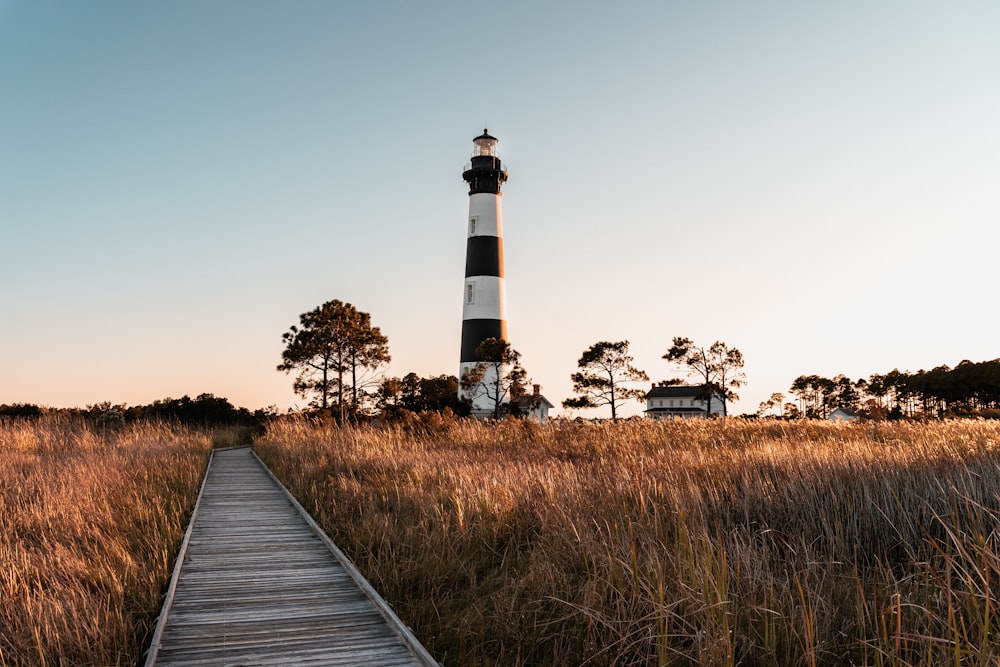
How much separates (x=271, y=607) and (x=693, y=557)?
3114 mm

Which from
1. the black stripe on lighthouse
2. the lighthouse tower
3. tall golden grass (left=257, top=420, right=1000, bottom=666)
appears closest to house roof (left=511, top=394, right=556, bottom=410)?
the lighthouse tower

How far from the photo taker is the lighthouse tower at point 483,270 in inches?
1481

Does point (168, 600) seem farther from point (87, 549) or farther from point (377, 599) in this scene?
point (87, 549)

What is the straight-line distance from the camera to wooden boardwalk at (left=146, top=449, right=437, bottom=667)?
4211 millimetres

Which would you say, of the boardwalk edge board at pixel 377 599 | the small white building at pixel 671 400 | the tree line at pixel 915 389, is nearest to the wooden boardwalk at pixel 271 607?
the boardwalk edge board at pixel 377 599

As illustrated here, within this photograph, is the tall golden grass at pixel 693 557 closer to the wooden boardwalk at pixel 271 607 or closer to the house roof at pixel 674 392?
the wooden boardwalk at pixel 271 607

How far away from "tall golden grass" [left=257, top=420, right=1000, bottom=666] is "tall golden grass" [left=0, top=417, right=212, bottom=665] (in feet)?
6.02

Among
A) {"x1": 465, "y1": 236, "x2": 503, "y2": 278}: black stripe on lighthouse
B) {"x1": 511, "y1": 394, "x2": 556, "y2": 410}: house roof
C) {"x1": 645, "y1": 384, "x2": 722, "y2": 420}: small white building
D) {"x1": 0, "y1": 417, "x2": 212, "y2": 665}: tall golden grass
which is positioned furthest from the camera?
{"x1": 645, "y1": 384, "x2": 722, "y2": 420}: small white building

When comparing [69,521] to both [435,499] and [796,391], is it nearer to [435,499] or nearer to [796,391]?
[435,499]

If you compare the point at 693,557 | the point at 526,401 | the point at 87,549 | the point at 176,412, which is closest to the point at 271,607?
the point at 87,549

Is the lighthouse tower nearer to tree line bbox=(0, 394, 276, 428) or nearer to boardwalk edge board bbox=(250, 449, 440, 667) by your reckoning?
tree line bbox=(0, 394, 276, 428)

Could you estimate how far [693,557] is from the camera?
13.6 feet

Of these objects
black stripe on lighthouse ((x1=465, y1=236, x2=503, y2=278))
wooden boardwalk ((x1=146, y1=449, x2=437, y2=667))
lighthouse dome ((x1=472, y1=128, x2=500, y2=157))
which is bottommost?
wooden boardwalk ((x1=146, y1=449, x2=437, y2=667))

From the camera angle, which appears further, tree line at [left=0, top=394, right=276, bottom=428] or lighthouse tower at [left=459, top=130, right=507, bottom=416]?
lighthouse tower at [left=459, top=130, right=507, bottom=416]
